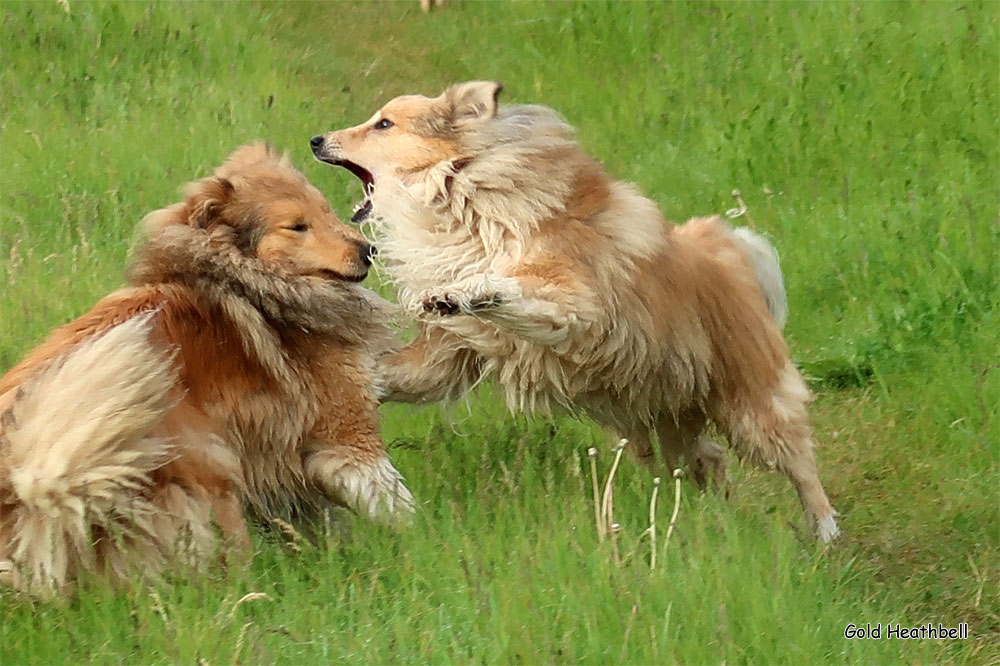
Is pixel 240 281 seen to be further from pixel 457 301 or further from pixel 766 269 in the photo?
pixel 766 269

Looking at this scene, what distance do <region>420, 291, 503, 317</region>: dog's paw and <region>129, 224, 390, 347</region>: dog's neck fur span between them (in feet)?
1.58

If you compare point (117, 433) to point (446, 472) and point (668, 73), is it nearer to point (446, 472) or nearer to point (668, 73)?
point (446, 472)

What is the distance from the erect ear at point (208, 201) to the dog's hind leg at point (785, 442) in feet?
7.46

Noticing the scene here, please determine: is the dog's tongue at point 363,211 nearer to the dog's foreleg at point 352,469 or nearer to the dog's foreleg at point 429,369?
the dog's foreleg at point 429,369

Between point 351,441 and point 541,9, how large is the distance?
8.16m

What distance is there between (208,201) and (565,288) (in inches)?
55.4

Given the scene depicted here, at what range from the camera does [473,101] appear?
17.5ft

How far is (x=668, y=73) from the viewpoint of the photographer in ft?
33.8

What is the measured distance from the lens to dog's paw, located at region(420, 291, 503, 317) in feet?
15.0

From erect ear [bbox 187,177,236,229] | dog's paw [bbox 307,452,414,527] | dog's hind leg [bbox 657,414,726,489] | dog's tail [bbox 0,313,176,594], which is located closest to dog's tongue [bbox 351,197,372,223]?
erect ear [bbox 187,177,236,229]

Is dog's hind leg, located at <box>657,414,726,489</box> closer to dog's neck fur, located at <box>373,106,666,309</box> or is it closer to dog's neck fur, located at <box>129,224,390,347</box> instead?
dog's neck fur, located at <box>373,106,666,309</box>

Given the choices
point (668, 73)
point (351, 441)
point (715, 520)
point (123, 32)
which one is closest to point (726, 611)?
point (715, 520)

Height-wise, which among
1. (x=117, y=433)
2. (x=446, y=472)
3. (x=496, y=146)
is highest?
(x=496, y=146)

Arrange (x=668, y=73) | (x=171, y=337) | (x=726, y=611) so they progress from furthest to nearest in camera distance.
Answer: (x=668, y=73) → (x=171, y=337) → (x=726, y=611)
